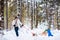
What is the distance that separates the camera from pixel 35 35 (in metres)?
2.06

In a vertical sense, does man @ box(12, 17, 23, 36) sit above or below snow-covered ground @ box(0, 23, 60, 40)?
above

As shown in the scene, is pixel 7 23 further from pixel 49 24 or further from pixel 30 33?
pixel 49 24

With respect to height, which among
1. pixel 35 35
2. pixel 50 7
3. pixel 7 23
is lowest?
pixel 35 35

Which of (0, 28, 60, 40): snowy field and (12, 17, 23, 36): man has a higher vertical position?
(12, 17, 23, 36): man

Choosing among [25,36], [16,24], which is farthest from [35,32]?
[16,24]

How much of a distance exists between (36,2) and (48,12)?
0.19 meters

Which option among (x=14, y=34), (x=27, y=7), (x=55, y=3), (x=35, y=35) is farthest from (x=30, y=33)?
(x=55, y=3)

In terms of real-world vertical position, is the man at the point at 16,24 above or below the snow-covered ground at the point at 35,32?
above

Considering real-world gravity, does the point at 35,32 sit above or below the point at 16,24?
below

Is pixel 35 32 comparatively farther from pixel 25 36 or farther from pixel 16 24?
pixel 16 24

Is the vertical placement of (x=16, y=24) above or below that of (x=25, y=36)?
above

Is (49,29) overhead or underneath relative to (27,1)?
underneath

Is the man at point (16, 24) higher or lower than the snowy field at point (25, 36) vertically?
higher

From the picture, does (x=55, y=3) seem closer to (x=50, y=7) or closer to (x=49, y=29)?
(x=50, y=7)
